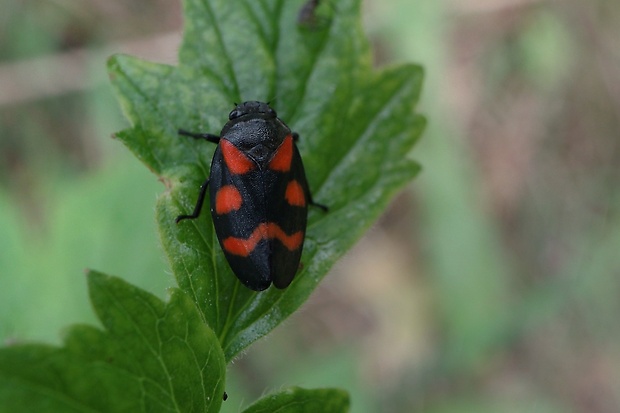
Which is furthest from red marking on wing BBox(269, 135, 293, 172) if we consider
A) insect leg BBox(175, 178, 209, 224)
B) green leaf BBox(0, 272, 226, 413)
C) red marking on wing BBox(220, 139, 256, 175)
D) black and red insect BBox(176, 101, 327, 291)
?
green leaf BBox(0, 272, 226, 413)

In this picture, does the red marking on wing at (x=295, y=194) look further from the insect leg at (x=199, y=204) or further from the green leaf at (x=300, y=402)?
the green leaf at (x=300, y=402)

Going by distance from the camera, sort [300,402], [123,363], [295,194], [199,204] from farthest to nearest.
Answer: [295,194] < [199,204] < [300,402] < [123,363]

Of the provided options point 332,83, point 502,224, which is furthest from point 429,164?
point 332,83

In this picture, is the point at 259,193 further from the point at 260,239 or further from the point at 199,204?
the point at 199,204

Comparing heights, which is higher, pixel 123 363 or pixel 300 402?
pixel 123 363

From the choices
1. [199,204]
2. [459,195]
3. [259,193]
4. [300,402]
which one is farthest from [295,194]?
[459,195]

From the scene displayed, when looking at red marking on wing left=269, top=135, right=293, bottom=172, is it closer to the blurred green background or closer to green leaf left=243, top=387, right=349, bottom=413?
green leaf left=243, top=387, right=349, bottom=413
